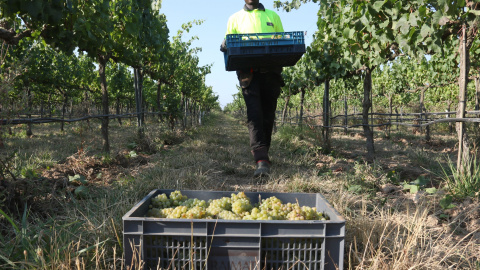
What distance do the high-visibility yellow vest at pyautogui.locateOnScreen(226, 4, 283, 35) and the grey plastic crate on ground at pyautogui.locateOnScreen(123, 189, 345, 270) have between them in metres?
2.59

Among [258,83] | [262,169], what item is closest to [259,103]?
[258,83]

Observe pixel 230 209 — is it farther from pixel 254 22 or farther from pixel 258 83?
pixel 254 22

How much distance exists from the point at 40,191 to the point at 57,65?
437 inches

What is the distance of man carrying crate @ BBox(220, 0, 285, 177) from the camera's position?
367cm

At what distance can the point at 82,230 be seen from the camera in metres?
2.07

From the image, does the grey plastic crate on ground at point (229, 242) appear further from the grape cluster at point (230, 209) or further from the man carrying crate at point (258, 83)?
the man carrying crate at point (258, 83)

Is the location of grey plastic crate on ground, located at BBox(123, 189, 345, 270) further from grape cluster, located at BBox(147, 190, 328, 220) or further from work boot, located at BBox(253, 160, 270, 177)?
work boot, located at BBox(253, 160, 270, 177)

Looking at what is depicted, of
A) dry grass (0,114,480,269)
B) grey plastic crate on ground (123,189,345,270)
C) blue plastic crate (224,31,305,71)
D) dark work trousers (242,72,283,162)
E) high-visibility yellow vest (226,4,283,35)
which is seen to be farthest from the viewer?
dark work trousers (242,72,283,162)

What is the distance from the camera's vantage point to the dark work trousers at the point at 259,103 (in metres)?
3.90

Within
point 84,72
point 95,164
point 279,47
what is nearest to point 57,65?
point 84,72

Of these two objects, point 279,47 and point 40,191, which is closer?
point 40,191

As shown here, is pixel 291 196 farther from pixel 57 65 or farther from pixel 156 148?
pixel 57 65

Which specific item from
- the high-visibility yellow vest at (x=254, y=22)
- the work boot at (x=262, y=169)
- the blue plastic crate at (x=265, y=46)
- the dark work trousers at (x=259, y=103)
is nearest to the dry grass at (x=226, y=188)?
the work boot at (x=262, y=169)

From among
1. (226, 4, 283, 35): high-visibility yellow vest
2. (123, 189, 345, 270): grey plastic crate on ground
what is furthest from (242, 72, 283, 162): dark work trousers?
(123, 189, 345, 270): grey plastic crate on ground
